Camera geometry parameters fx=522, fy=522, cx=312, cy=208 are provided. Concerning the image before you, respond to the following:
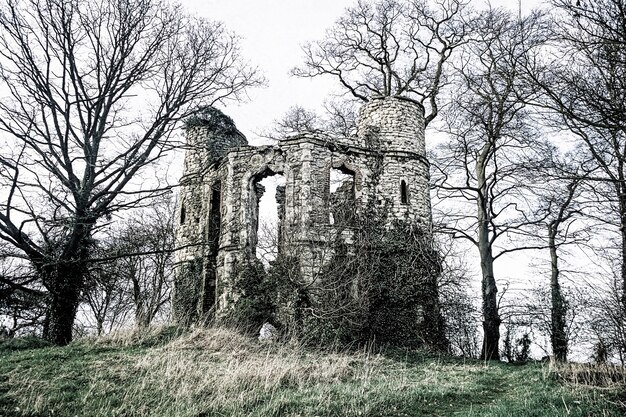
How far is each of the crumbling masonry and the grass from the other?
485cm

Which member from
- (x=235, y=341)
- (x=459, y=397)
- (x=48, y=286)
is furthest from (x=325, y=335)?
(x=48, y=286)

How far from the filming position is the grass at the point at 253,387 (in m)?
7.27

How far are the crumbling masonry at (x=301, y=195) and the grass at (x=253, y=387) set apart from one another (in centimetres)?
485

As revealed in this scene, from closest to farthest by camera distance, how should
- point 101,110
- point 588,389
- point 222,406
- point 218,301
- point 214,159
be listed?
point 222,406 < point 588,389 < point 101,110 < point 218,301 < point 214,159

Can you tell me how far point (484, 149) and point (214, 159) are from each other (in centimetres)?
1036

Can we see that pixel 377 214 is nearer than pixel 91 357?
No

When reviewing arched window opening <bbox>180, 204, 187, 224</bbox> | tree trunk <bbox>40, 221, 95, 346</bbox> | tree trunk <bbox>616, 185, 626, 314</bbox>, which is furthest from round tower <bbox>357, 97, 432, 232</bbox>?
A: tree trunk <bbox>40, 221, 95, 346</bbox>

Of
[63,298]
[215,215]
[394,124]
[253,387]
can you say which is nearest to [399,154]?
[394,124]

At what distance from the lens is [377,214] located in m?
17.6

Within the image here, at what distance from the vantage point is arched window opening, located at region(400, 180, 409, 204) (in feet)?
60.0

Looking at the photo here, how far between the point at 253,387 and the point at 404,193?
1137 cm

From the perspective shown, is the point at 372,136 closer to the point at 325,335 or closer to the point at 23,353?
the point at 325,335

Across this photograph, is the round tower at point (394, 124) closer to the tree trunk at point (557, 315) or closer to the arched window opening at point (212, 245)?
the tree trunk at point (557, 315)

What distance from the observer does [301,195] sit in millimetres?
16625
